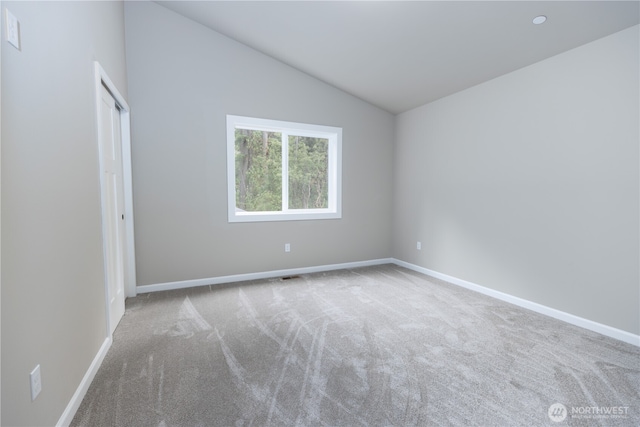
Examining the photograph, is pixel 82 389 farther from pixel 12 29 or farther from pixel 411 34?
pixel 411 34

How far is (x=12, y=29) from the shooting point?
1185mm

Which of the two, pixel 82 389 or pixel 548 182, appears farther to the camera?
pixel 548 182

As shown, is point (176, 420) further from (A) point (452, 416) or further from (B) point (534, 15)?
(B) point (534, 15)

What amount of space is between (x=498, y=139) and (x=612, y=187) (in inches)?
44.0

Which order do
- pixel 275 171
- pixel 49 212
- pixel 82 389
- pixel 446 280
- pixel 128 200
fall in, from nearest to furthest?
pixel 49 212, pixel 82 389, pixel 128 200, pixel 446 280, pixel 275 171

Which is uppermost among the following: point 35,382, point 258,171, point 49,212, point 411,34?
point 411,34

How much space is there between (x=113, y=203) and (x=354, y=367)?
8.07 feet

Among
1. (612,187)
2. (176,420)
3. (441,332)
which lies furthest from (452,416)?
(612,187)

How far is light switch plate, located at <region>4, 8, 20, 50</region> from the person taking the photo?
1156 millimetres

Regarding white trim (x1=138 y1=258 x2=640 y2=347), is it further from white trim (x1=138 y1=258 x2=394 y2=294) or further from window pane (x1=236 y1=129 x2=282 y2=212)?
window pane (x1=236 y1=129 x2=282 y2=212)

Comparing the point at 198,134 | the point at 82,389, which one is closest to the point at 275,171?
the point at 198,134

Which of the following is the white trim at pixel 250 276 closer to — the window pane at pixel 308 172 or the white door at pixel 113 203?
the white door at pixel 113 203

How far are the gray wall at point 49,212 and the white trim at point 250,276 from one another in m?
1.44

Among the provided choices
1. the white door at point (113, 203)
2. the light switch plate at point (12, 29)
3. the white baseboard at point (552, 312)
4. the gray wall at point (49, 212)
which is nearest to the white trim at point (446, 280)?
the white baseboard at point (552, 312)
